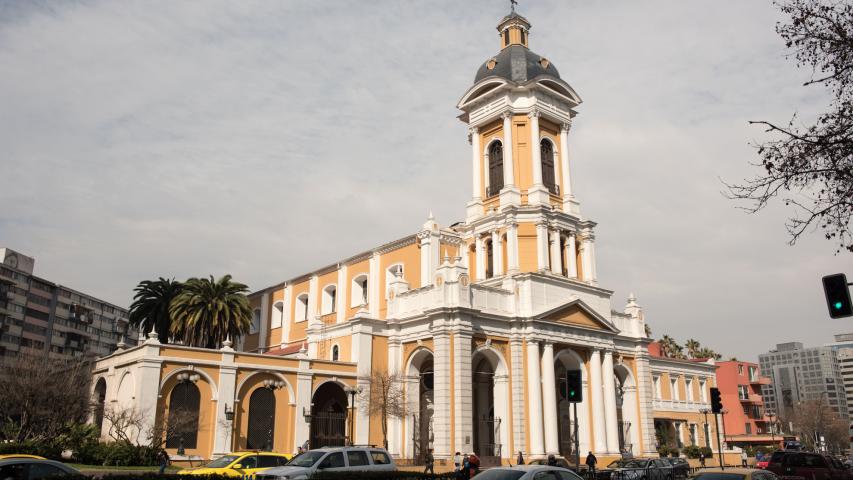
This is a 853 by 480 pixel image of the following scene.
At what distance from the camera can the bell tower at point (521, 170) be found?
43875 millimetres

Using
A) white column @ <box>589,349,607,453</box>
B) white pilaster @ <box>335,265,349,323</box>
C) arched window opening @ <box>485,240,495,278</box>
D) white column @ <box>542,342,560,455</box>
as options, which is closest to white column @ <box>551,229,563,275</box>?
arched window opening @ <box>485,240,495,278</box>

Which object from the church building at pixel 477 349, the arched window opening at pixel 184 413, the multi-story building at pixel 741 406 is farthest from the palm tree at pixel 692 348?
the arched window opening at pixel 184 413

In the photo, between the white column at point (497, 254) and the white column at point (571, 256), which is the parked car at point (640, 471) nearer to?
the white column at point (497, 254)

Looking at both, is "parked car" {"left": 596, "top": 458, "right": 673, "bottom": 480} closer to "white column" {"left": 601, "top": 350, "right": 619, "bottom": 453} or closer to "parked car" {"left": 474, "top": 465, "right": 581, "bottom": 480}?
"white column" {"left": 601, "top": 350, "right": 619, "bottom": 453}

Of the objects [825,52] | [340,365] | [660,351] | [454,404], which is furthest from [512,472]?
[660,351]

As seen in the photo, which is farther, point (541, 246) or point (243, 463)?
point (541, 246)

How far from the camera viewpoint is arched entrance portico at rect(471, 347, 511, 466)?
38906 mm

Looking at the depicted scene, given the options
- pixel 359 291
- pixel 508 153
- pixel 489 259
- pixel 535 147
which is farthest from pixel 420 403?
pixel 535 147

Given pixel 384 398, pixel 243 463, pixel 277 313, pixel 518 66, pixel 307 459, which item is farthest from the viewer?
pixel 277 313

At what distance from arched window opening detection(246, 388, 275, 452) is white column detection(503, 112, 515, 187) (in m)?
20.1

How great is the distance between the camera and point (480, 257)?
1797 inches

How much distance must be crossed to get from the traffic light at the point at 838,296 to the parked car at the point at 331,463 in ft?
41.9

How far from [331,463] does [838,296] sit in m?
13.8

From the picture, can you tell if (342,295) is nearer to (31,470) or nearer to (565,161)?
(565,161)
